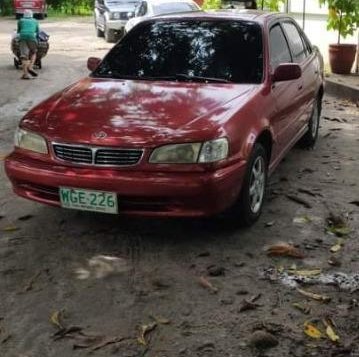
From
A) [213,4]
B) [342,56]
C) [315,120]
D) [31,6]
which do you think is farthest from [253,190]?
[31,6]

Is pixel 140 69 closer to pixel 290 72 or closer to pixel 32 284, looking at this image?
pixel 290 72

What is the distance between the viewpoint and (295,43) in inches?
248

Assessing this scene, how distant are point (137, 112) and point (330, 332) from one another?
202 centimetres

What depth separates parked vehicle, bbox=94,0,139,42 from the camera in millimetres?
19234

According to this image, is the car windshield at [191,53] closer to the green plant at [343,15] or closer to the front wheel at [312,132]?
the front wheel at [312,132]

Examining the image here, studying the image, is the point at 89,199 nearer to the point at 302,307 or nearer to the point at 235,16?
the point at 302,307

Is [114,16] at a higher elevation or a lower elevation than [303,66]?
lower

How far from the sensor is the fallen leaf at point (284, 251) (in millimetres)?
4195

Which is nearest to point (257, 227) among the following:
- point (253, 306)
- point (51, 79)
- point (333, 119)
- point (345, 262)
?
point (345, 262)

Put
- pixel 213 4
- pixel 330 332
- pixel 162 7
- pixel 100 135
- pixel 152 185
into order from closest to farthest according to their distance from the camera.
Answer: pixel 330 332, pixel 152 185, pixel 100 135, pixel 162 7, pixel 213 4

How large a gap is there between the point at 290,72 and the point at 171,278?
6.71 ft

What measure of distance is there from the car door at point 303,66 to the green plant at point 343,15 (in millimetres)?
5087

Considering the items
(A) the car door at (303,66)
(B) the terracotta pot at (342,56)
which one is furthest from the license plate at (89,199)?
(B) the terracotta pot at (342,56)

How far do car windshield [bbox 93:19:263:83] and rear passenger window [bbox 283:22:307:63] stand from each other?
2.81 ft
